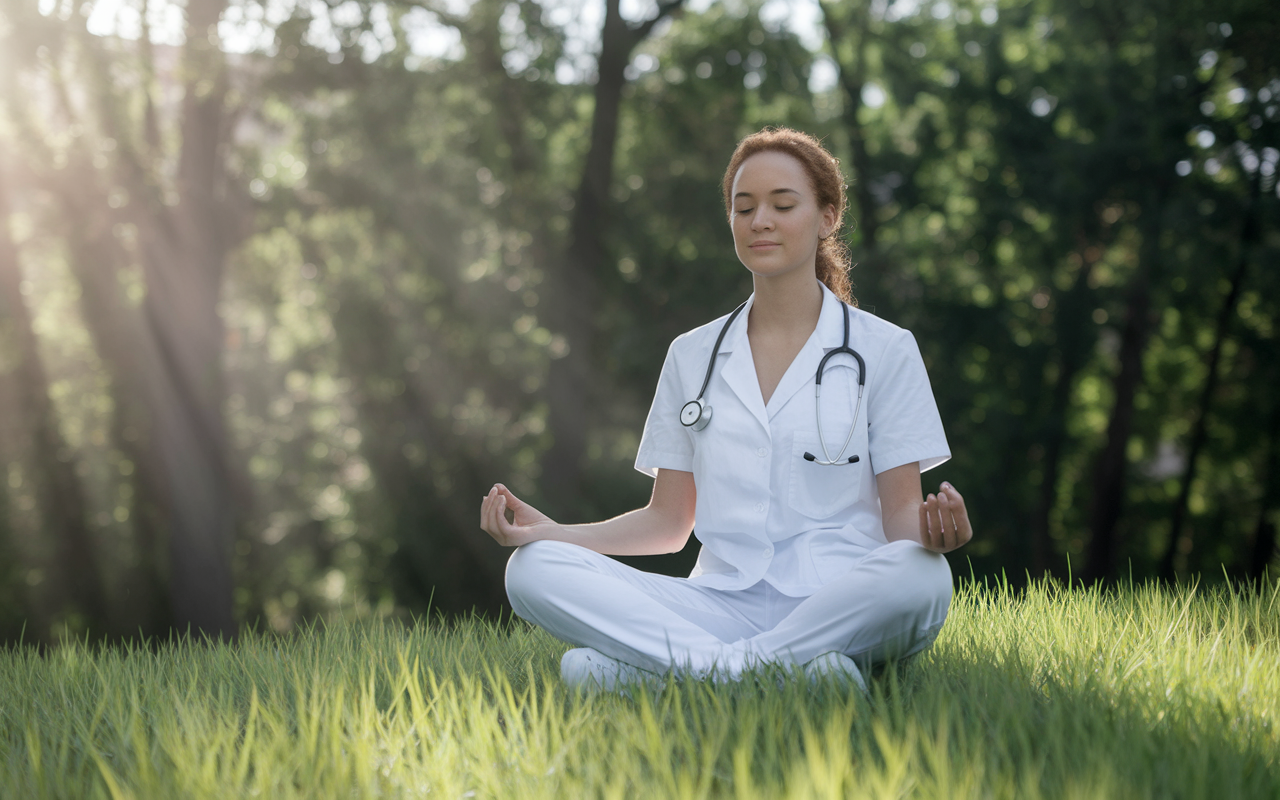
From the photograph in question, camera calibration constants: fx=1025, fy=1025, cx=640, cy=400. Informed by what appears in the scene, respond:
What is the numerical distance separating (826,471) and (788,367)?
37cm

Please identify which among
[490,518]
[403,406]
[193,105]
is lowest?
[403,406]

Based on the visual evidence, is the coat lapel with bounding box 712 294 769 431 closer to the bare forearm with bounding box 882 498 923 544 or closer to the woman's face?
the woman's face

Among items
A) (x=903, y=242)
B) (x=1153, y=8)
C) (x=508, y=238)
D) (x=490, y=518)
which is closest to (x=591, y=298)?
(x=508, y=238)

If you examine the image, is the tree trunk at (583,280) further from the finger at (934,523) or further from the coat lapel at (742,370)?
the finger at (934,523)

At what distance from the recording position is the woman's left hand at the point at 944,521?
250cm

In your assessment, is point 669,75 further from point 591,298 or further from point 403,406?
point 403,406

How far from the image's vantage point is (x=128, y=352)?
14.4 meters

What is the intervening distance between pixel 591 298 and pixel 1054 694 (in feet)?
42.4

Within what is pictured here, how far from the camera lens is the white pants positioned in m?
2.67

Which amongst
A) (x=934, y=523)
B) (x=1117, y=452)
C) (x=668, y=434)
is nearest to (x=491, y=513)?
(x=668, y=434)

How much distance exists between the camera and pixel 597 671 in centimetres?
280

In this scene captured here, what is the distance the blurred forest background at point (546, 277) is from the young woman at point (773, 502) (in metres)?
10.7

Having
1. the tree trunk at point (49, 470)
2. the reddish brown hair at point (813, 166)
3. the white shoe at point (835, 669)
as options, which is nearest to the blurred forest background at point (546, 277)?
the tree trunk at point (49, 470)

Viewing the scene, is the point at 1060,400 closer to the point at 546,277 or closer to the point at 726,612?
the point at 546,277
